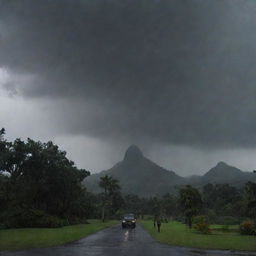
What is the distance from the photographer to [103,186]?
360ft

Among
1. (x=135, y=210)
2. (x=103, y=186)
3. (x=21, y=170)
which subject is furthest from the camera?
(x=135, y=210)

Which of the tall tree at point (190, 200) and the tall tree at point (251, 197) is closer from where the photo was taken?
the tall tree at point (251, 197)

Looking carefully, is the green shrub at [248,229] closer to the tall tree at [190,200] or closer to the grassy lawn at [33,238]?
the tall tree at [190,200]

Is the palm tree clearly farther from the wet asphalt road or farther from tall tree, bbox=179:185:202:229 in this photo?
the wet asphalt road

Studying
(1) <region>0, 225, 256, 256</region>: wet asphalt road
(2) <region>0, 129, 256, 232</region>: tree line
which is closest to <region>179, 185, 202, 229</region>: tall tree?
(2) <region>0, 129, 256, 232</region>: tree line

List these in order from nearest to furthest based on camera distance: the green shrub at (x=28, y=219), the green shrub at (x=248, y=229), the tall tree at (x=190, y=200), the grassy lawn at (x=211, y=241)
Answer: the grassy lawn at (x=211, y=241)
the green shrub at (x=248, y=229)
the green shrub at (x=28, y=219)
the tall tree at (x=190, y=200)

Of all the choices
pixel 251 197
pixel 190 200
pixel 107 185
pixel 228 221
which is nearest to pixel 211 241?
pixel 190 200

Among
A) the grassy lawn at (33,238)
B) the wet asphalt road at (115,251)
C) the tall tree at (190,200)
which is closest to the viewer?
the wet asphalt road at (115,251)

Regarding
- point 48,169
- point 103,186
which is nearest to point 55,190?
point 48,169

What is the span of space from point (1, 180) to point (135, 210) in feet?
376

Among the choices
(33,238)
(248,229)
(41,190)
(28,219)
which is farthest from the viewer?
(41,190)

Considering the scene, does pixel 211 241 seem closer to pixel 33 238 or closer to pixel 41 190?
pixel 33 238

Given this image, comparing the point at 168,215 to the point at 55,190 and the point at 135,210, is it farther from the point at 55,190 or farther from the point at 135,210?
the point at 55,190

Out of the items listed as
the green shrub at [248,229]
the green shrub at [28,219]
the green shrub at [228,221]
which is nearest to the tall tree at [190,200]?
the green shrub at [228,221]
